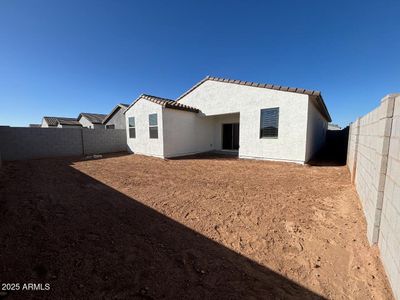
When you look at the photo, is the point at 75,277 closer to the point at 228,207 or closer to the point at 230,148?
the point at 228,207

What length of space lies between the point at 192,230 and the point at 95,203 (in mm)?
2233

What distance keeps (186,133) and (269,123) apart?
4.71m

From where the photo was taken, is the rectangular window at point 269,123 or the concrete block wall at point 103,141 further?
the concrete block wall at point 103,141

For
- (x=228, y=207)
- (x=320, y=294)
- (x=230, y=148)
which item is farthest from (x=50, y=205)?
(x=230, y=148)

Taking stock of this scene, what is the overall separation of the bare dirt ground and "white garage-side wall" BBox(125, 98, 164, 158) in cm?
560

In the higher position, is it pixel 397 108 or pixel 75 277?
pixel 397 108

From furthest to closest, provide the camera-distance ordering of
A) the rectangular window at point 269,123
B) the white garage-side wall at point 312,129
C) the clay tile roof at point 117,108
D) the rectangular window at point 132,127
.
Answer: the clay tile roof at point 117,108 < the rectangular window at point 132,127 < the rectangular window at point 269,123 < the white garage-side wall at point 312,129

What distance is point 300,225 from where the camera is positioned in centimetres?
279

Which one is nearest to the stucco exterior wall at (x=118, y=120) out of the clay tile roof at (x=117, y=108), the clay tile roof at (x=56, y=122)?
the clay tile roof at (x=117, y=108)

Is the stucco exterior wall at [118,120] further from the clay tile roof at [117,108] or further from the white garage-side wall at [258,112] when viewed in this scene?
the white garage-side wall at [258,112]

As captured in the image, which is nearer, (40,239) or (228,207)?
(40,239)

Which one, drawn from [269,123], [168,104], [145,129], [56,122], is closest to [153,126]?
[145,129]

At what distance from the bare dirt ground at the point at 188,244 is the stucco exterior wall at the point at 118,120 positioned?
13.0 metres

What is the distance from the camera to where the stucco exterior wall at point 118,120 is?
16491 mm
